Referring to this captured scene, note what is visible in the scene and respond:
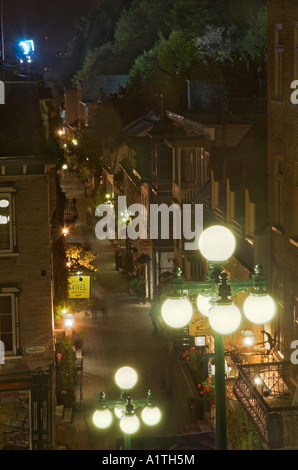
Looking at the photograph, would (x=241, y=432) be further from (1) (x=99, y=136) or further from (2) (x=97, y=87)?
(2) (x=97, y=87)

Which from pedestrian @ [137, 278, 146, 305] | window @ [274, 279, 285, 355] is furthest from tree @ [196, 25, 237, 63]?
window @ [274, 279, 285, 355]

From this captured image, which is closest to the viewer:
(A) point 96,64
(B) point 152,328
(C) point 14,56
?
(C) point 14,56

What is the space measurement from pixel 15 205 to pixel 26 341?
3.96 m

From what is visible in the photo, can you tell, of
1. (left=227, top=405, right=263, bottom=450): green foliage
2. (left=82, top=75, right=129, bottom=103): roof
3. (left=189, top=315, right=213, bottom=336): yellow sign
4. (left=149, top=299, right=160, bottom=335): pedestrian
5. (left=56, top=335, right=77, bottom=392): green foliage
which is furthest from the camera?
(left=82, top=75, right=129, bottom=103): roof

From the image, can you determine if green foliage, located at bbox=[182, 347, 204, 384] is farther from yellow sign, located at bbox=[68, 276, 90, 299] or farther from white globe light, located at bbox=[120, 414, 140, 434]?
white globe light, located at bbox=[120, 414, 140, 434]

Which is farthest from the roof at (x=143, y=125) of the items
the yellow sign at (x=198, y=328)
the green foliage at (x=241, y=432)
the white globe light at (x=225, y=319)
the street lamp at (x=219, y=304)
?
the white globe light at (x=225, y=319)

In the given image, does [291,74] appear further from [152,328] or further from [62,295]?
[152,328]

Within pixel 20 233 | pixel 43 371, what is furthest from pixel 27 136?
pixel 43 371

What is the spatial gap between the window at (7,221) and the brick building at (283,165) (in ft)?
23.6

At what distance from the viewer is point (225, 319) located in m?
7.88

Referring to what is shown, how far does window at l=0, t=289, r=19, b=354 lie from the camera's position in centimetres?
2323

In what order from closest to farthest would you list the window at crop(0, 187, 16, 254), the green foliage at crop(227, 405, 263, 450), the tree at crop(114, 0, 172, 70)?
the green foliage at crop(227, 405, 263, 450)
the window at crop(0, 187, 16, 254)
the tree at crop(114, 0, 172, 70)

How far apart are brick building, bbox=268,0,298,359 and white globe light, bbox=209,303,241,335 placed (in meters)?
11.7

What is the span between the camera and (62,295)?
27812 millimetres
